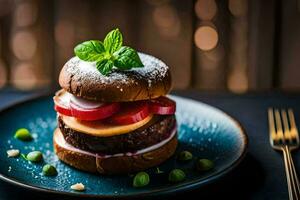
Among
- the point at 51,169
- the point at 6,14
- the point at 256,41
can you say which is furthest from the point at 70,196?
the point at 6,14

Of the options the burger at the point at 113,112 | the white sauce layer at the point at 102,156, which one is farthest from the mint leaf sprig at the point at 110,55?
the white sauce layer at the point at 102,156

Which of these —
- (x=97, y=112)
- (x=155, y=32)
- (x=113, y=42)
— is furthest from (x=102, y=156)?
(x=155, y=32)

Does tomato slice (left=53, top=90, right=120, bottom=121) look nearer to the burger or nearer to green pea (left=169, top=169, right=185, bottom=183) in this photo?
the burger

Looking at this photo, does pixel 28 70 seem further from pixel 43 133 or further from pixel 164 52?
pixel 43 133

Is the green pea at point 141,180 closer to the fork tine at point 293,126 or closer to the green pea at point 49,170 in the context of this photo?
the green pea at point 49,170

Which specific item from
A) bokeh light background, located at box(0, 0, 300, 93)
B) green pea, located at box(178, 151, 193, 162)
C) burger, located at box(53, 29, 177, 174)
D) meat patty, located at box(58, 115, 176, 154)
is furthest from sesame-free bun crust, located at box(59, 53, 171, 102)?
bokeh light background, located at box(0, 0, 300, 93)

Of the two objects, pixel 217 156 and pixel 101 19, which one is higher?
pixel 101 19
